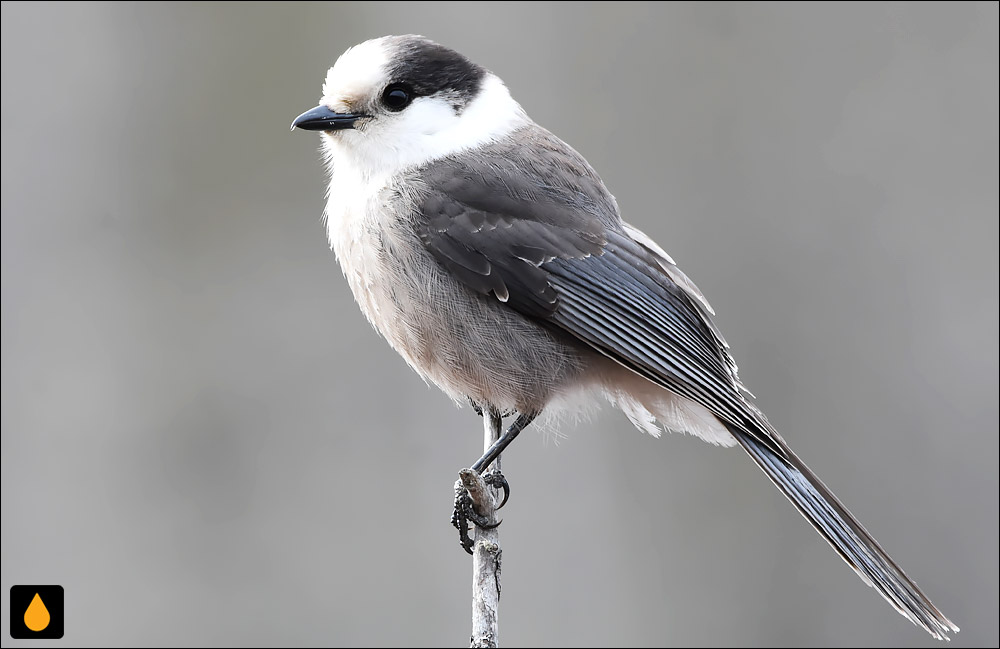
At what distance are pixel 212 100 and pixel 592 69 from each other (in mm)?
2410

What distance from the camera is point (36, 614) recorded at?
12.5 ft

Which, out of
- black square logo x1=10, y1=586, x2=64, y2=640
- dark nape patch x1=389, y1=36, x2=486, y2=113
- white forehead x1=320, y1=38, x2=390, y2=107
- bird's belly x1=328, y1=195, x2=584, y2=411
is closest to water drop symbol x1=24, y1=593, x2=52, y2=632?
black square logo x1=10, y1=586, x2=64, y2=640

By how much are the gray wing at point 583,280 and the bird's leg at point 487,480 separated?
34 cm

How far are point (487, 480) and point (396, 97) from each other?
123 centimetres

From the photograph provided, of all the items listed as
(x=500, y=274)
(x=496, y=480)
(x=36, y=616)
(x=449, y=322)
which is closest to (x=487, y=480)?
(x=496, y=480)

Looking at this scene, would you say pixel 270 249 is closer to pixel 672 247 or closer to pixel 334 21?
pixel 334 21

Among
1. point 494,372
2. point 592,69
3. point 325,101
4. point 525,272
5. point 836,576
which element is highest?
point 592,69

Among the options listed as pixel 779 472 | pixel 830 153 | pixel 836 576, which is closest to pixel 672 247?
pixel 830 153

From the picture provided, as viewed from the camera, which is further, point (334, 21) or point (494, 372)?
point (334, 21)

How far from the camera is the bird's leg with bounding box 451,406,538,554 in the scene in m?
2.97

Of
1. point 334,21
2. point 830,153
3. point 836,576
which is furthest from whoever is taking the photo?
point 334,21

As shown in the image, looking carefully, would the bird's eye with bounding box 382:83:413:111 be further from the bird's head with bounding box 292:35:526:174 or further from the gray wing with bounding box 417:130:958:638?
the gray wing with bounding box 417:130:958:638

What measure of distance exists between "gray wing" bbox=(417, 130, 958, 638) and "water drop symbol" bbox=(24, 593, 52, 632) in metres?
1.95

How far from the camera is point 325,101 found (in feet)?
10.6
